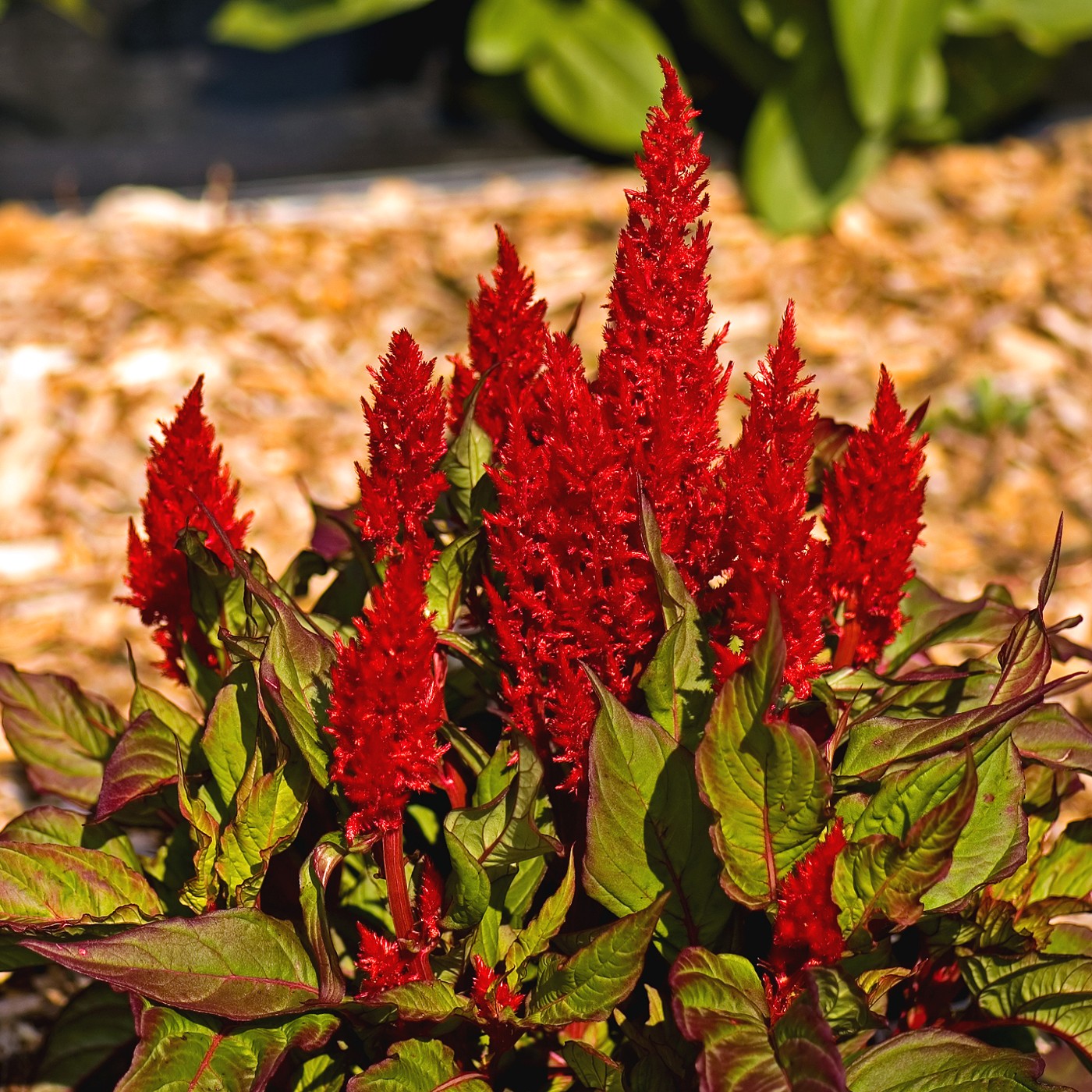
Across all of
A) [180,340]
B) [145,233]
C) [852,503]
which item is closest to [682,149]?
[852,503]

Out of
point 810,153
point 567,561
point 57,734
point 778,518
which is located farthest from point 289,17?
point 778,518

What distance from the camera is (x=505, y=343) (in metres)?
1.63

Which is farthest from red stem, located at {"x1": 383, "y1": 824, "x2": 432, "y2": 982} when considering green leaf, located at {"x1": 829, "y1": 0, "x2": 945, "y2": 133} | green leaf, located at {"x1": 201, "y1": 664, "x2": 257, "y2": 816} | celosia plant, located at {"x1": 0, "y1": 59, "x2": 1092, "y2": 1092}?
green leaf, located at {"x1": 829, "y1": 0, "x2": 945, "y2": 133}

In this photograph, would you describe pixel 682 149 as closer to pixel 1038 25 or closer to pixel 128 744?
pixel 128 744

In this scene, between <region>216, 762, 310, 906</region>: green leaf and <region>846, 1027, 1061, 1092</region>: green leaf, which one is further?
<region>216, 762, 310, 906</region>: green leaf

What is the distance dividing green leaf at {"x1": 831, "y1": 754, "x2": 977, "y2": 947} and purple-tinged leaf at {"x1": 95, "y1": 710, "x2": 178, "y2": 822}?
78cm

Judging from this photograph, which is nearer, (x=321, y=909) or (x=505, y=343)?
(x=321, y=909)

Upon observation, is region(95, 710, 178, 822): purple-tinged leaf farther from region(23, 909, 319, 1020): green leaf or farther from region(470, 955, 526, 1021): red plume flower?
region(470, 955, 526, 1021): red plume flower

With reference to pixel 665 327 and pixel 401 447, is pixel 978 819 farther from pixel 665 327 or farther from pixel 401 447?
pixel 401 447

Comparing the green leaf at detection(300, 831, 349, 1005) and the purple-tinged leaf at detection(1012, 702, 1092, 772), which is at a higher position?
the purple-tinged leaf at detection(1012, 702, 1092, 772)

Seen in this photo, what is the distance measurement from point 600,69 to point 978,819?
155 inches

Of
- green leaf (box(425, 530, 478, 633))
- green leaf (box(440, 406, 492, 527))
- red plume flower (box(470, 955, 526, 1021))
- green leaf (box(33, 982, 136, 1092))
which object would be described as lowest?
green leaf (box(33, 982, 136, 1092))

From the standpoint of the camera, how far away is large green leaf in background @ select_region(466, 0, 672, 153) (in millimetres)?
4824

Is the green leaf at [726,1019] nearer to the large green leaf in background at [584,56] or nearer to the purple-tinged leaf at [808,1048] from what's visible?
the purple-tinged leaf at [808,1048]
